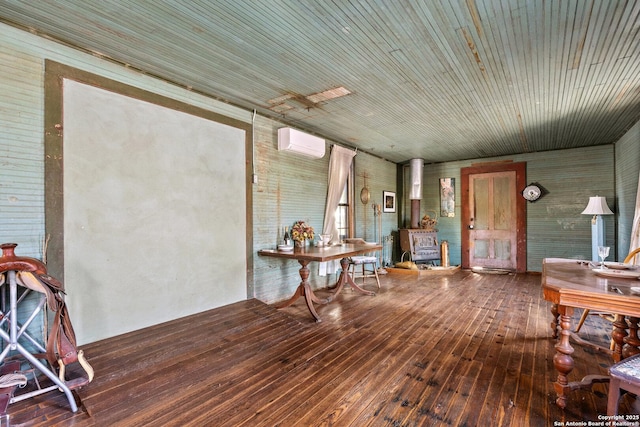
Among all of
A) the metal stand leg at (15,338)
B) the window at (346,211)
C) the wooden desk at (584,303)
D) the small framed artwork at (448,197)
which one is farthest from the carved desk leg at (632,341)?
the small framed artwork at (448,197)

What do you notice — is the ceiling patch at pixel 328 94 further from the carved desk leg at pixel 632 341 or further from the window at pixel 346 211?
the carved desk leg at pixel 632 341

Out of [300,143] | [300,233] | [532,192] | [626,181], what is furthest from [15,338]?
[532,192]

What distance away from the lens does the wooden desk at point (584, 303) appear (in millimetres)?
1842

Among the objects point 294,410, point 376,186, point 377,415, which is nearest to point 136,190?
point 294,410

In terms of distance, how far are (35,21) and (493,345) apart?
4.92m

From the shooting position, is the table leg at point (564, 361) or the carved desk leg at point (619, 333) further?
the carved desk leg at point (619, 333)

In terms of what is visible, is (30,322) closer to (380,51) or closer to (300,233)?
(300,233)

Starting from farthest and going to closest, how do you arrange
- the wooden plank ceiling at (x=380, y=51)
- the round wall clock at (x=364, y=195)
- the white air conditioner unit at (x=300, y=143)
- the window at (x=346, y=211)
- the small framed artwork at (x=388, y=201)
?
the small framed artwork at (x=388, y=201)
the round wall clock at (x=364, y=195)
the window at (x=346, y=211)
the white air conditioner unit at (x=300, y=143)
the wooden plank ceiling at (x=380, y=51)

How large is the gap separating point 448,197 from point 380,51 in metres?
6.13

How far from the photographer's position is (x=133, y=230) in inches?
120

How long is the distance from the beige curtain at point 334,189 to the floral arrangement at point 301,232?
30.3 inches

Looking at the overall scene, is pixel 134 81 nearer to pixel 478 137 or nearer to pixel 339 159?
pixel 339 159

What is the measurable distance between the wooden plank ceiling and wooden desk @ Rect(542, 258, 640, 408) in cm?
193

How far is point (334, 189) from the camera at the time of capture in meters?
5.70
